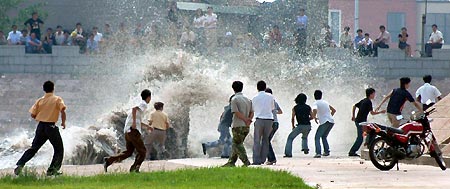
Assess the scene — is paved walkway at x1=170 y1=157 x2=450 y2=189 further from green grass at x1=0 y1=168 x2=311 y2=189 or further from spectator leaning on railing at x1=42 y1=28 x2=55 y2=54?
spectator leaning on railing at x1=42 y1=28 x2=55 y2=54

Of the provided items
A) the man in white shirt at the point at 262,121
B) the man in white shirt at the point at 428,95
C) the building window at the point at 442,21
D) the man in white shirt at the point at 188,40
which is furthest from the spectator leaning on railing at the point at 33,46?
the building window at the point at 442,21

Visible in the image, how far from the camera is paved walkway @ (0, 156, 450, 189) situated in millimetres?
17000

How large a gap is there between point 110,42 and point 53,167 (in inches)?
822

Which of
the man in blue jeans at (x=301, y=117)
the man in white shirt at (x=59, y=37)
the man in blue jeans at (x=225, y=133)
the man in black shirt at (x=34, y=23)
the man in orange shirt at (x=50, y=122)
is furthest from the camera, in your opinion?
the man in white shirt at (x=59, y=37)

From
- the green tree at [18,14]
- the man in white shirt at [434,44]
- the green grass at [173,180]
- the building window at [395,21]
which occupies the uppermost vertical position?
the building window at [395,21]

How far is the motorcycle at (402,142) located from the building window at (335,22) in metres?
28.3

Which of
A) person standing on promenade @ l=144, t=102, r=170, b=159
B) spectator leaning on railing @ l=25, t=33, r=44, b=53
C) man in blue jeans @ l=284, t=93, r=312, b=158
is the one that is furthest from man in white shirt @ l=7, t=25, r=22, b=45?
man in blue jeans @ l=284, t=93, r=312, b=158

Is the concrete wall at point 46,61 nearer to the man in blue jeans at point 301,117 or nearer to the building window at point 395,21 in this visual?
the man in blue jeans at point 301,117

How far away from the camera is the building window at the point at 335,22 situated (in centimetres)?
4863

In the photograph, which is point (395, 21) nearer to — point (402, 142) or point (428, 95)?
point (428, 95)

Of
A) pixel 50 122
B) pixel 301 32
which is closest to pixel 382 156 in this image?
pixel 50 122

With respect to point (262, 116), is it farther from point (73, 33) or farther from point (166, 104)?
point (73, 33)

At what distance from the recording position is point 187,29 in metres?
39.3

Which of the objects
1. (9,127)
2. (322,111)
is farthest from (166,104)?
(9,127)
